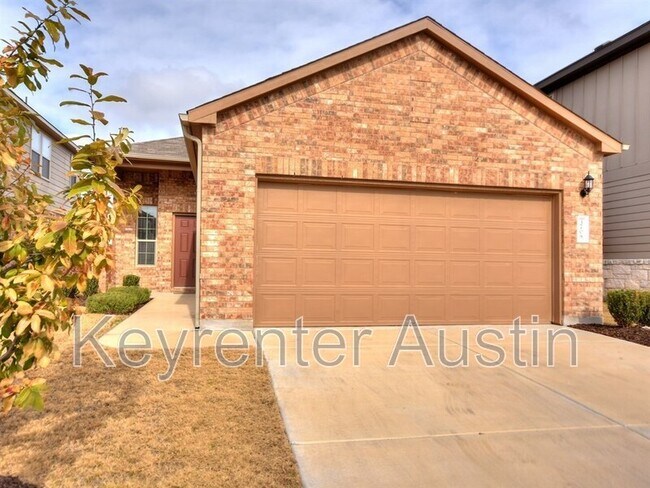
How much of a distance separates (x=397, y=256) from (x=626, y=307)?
4.39 metres

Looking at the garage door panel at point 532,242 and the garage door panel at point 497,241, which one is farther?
the garage door panel at point 532,242

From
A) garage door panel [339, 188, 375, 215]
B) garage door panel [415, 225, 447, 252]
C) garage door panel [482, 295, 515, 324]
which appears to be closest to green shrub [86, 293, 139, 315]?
garage door panel [339, 188, 375, 215]

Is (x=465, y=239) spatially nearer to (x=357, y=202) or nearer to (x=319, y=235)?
(x=357, y=202)

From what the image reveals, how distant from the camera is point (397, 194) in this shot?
29.4 ft

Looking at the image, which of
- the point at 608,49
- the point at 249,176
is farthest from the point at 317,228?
the point at 608,49

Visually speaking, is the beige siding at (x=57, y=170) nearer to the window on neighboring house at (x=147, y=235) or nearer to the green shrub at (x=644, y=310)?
the window on neighboring house at (x=147, y=235)

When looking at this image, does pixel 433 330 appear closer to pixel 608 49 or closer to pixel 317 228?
pixel 317 228

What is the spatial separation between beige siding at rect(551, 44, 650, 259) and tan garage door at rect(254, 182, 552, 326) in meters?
5.49

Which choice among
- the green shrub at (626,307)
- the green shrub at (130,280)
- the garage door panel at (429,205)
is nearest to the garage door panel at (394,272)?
the garage door panel at (429,205)

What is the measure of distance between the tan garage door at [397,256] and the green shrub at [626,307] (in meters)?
1.19

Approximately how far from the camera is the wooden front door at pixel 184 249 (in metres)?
14.3

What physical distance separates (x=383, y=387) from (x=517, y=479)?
80.0 inches

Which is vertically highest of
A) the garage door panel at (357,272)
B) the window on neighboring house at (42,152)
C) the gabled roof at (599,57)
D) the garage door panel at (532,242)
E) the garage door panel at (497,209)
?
the gabled roof at (599,57)

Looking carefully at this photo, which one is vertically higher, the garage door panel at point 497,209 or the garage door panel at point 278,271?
the garage door panel at point 497,209
